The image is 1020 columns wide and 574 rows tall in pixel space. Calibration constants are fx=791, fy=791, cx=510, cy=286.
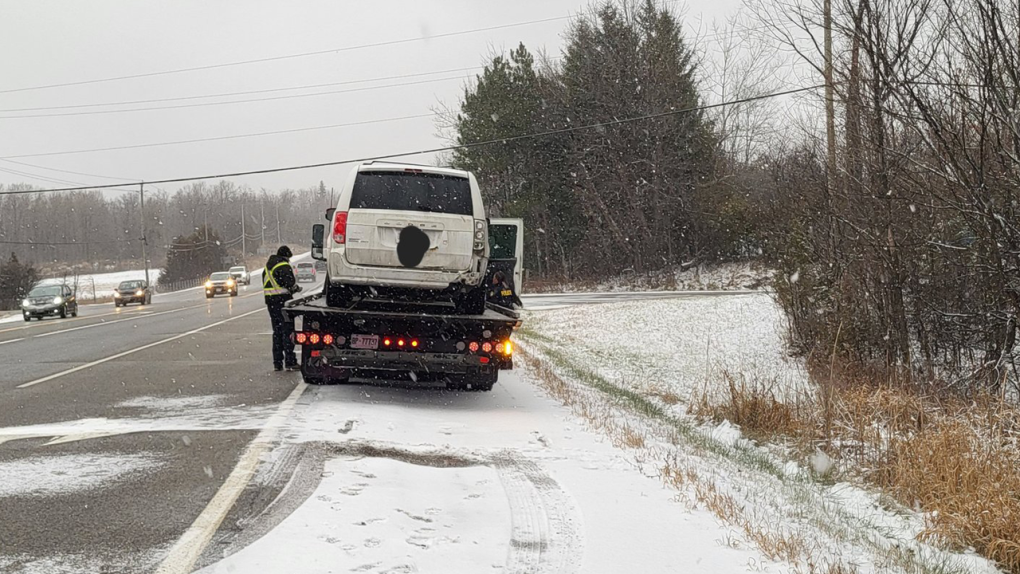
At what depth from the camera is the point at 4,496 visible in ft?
16.5

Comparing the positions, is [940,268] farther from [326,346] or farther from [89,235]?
[89,235]

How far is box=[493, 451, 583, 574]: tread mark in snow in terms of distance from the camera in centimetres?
412

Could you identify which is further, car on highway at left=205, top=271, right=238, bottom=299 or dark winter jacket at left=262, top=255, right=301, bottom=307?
car on highway at left=205, top=271, right=238, bottom=299

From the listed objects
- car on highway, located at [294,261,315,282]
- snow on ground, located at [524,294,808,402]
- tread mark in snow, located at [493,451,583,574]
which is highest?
car on highway, located at [294,261,315,282]

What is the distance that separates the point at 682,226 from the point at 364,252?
123ft

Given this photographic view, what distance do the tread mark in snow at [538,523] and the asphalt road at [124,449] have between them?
159 centimetres

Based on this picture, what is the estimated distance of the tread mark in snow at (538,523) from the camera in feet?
13.5

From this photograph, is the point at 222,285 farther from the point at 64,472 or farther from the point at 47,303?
the point at 64,472

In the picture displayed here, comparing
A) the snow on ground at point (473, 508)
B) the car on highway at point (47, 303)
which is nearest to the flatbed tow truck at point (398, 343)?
the snow on ground at point (473, 508)

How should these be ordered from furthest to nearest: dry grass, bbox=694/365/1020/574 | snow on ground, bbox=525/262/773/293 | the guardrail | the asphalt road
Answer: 1. the guardrail
2. snow on ground, bbox=525/262/773/293
3. dry grass, bbox=694/365/1020/574
4. the asphalt road

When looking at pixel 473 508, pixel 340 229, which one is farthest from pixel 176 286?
pixel 473 508

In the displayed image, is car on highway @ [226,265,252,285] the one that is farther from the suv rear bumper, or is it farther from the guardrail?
the suv rear bumper

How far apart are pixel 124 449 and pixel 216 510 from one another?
2.13m

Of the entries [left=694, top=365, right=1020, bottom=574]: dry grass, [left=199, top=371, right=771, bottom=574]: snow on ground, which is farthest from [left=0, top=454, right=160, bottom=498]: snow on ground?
[left=694, top=365, right=1020, bottom=574]: dry grass
